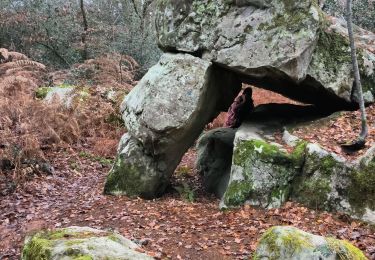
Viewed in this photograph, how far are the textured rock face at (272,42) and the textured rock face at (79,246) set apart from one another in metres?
3.99

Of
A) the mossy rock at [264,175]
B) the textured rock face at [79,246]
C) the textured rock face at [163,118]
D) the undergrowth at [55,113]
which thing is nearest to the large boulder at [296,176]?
the mossy rock at [264,175]

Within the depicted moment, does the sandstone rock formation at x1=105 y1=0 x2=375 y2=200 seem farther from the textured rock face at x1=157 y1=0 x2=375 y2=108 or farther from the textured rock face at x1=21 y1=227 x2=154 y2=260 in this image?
the textured rock face at x1=21 y1=227 x2=154 y2=260

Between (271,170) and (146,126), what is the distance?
2.19 m

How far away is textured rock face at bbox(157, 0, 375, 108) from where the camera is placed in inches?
284

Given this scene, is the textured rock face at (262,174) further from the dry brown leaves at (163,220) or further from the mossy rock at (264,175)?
the dry brown leaves at (163,220)

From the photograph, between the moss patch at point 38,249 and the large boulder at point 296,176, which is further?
the large boulder at point 296,176

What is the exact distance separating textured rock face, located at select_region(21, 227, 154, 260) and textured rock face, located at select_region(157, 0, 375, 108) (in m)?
3.99

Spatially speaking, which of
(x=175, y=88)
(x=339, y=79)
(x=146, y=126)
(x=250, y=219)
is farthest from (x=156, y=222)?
(x=339, y=79)

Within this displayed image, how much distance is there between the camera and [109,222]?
649cm

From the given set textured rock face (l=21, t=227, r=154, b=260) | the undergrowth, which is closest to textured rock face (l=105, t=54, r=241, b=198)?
the undergrowth

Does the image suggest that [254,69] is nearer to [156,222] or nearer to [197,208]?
[197,208]

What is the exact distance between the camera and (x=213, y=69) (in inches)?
305

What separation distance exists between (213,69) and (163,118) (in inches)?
47.5

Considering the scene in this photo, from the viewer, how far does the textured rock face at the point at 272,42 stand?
720 cm
